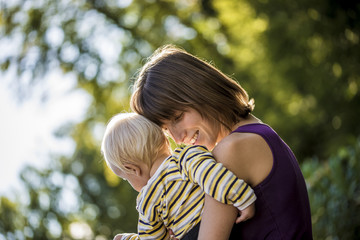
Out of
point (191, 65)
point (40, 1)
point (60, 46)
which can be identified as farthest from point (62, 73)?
point (191, 65)

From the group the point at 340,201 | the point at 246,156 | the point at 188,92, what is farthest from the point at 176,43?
the point at 246,156

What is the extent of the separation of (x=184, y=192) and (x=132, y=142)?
11.9 inches

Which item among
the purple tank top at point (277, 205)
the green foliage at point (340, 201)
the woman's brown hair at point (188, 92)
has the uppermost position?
the woman's brown hair at point (188, 92)

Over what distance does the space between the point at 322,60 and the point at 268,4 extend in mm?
1046

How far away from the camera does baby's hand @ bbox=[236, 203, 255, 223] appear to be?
1.69 m

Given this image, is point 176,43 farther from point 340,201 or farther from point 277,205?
point 277,205

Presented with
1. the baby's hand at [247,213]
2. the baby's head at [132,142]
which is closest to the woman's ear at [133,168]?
the baby's head at [132,142]

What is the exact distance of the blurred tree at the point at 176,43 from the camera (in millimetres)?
6930

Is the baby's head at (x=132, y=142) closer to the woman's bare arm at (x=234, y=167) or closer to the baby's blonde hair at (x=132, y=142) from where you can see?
the baby's blonde hair at (x=132, y=142)

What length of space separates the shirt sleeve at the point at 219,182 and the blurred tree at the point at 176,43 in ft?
17.6

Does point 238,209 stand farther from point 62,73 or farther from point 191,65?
point 62,73

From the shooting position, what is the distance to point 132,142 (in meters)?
1.97

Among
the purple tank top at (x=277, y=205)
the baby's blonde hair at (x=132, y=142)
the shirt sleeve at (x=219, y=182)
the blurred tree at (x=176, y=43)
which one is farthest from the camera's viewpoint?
the blurred tree at (x=176, y=43)

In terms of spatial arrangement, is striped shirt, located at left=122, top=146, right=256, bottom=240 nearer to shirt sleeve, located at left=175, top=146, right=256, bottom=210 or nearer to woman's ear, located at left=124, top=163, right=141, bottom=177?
shirt sleeve, located at left=175, top=146, right=256, bottom=210
